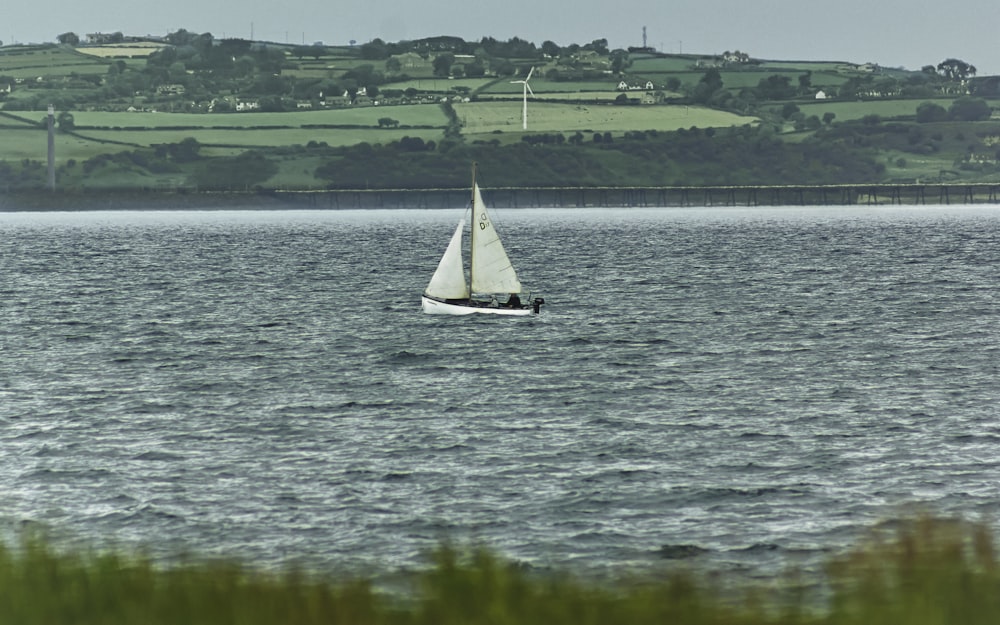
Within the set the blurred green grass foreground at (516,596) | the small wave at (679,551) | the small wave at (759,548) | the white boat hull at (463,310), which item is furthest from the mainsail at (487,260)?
the blurred green grass foreground at (516,596)

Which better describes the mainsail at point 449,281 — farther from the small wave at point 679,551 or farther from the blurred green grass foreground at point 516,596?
the blurred green grass foreground at point 516,596

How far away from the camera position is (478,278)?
244 ft

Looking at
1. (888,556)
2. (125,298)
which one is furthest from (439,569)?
(125,298)

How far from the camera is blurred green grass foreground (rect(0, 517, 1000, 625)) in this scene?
35.1 ft

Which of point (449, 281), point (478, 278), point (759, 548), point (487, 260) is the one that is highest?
point (487, 260)

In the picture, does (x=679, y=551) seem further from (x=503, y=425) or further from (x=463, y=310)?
(x=463, y=310)

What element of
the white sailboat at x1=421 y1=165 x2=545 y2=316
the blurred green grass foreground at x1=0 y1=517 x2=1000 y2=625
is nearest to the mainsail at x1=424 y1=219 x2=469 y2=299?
the white sailboat at x1=421 y1=165 x2=545 y2=316

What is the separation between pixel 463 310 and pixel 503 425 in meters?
37.3

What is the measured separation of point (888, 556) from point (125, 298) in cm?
8786

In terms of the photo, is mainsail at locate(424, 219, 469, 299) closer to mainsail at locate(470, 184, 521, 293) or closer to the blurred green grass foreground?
mainsail at locate(470, 184, 521, 293)

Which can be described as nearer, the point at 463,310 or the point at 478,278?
the point at 478,278

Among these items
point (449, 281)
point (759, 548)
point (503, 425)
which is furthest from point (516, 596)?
point (449, 281)

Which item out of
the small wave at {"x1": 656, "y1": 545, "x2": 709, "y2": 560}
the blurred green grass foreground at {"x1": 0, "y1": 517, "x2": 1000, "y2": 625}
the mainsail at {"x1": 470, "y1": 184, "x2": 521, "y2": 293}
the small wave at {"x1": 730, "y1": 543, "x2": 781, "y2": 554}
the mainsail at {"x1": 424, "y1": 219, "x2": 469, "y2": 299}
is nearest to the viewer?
the blurred green grass foreground at {"x1": 0, "y1": 517, "x2": 1000, "y2": 625}

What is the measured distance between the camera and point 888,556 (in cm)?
1250
